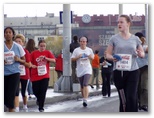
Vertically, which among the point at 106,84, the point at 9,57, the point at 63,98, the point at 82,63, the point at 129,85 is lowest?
the point at 63,98

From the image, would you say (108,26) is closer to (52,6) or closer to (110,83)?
(52,6)

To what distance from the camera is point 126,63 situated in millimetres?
9711

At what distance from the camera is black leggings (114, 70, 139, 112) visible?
9.62 m

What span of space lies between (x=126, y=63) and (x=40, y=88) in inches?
63.9

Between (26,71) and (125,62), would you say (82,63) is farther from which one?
Answer: (125,62)

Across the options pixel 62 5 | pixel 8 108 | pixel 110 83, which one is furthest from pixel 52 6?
pixel 110 83

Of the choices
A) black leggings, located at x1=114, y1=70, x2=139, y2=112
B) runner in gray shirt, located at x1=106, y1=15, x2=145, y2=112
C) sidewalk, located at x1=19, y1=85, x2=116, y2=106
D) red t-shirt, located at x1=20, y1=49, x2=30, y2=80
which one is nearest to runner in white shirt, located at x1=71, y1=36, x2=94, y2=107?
sidewalk, located at x1=19, y1=85, x2=116, y2=106

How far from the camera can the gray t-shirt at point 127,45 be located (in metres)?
9.70

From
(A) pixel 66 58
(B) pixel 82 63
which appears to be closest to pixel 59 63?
(A) pixel 66 58

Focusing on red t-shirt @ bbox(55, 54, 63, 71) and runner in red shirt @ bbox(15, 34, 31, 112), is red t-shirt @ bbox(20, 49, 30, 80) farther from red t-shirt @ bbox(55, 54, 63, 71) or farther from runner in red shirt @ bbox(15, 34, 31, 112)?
red t-shirt @ bbox(55, 54, 63, 71)

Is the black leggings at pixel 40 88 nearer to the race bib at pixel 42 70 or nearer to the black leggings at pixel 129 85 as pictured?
the race bib at pixel 42 70

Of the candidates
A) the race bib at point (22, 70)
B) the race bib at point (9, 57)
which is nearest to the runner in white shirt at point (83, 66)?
the race bib at point (22, 70)

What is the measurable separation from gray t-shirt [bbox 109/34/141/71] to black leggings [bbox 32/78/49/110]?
1437mm

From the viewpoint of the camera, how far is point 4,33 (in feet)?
32.1
